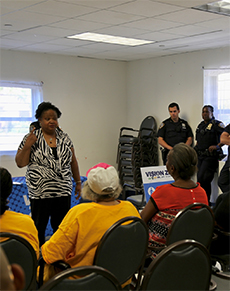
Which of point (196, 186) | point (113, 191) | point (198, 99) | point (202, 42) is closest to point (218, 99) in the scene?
point (198, 99)

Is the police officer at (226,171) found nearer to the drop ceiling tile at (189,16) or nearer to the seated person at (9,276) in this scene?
the drop ceiling tile at (189,16)

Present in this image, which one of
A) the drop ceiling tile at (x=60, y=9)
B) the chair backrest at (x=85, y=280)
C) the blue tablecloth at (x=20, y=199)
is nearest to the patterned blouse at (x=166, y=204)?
the chair backrest at (x=85, y=280)

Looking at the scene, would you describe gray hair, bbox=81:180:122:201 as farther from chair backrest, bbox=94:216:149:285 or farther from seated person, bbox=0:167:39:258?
seated person, bbox=0:167:39:258

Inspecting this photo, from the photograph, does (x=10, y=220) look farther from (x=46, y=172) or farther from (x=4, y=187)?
(x=46, y=172)

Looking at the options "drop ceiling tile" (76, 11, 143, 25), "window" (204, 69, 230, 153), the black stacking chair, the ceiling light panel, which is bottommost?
the black stacking chair

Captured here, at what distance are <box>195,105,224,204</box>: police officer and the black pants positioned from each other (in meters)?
3.79

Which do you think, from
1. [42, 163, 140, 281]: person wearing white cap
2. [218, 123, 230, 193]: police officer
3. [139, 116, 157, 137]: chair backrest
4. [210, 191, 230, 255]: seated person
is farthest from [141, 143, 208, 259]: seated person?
[139, 116, 157, 137]: chair backrest

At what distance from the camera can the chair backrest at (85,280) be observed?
1282 millimetres

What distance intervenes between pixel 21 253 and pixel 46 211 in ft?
4.35

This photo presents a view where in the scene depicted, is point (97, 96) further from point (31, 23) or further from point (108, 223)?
point (108, 223)

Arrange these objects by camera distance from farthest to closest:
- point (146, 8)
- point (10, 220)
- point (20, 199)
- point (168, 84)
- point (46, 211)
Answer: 1. point (168, 84)
2. point (20, 199)
3. point (146, 8)
4. point (46, 211)
5. point (10, 220)

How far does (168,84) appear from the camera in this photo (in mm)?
7711

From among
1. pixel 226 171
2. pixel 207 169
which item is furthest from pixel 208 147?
pixel 226 171

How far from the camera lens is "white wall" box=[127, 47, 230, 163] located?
23.1ft
